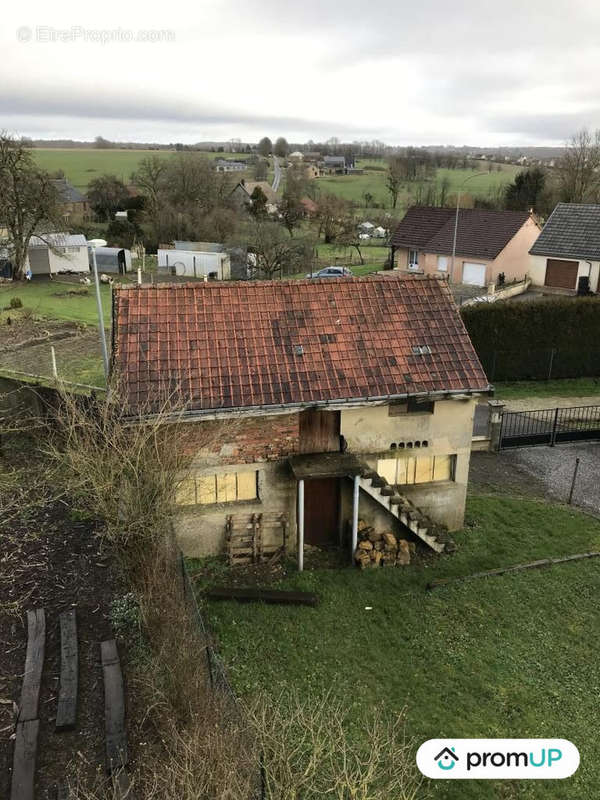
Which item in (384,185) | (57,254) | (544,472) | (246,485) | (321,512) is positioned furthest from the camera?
(384,185)

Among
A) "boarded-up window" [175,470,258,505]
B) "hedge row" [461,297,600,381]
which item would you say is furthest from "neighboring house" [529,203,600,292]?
"boarded-up window" [175,470,258,505]

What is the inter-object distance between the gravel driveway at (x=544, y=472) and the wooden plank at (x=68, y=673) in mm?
12381

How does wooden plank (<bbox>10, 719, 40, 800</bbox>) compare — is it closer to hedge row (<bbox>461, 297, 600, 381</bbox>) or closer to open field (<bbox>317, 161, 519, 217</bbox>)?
hedge row (<bbox>461, 297, 600, 381</bbox>)

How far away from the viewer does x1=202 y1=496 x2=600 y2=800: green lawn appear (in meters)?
10.8

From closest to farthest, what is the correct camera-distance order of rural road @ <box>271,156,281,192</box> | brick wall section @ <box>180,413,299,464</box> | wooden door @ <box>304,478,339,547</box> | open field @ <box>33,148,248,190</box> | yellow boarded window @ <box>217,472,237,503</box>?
brick wall section @ <box>180,413,299,464</box> → yellow boarded window @ <box>217,472,237,503</box> → wooden door @ <box>304,478,339,547</box> → open field @ <box>33,148,248,190</box> → rural road @ <box>271,156,281,192</box>

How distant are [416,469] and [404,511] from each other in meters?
1.36

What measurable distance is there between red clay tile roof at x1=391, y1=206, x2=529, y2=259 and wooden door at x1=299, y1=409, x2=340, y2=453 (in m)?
32.4

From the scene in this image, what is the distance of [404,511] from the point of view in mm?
15180

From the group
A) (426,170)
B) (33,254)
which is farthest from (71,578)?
(426,170)

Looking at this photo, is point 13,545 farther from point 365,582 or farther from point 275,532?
point 365,582

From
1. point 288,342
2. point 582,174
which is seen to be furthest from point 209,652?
point 582,174

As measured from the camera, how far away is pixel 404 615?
1349 centimetres

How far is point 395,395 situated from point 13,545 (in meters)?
9.91

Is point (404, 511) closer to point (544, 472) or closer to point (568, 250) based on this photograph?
point (544, 472)
